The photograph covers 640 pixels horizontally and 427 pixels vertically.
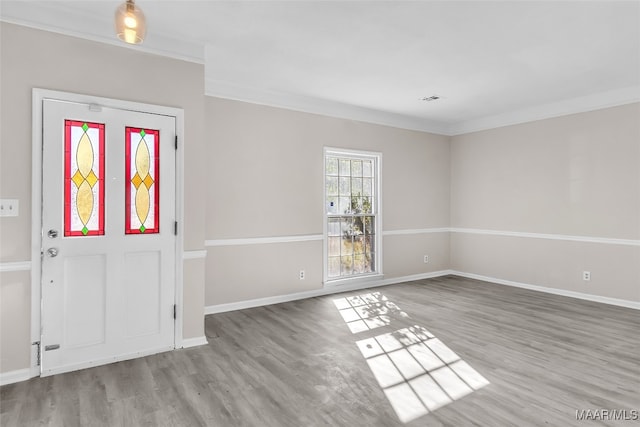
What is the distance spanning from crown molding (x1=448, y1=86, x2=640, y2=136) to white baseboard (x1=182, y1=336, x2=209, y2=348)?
5.53 metres

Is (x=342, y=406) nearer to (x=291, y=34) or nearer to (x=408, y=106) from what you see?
(x=291, y=34)

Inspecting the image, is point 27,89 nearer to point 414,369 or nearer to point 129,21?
point 129,21

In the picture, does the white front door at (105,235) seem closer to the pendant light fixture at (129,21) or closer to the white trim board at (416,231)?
the pendant light fixture at (129,21)

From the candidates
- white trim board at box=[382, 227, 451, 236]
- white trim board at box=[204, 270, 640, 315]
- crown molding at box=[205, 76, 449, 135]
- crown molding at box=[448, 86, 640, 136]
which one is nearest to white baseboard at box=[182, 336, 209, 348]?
white trim board at box=[204, 270, 640, 315]

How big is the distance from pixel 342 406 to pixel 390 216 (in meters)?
4.08

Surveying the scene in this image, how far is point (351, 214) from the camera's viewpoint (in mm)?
5793

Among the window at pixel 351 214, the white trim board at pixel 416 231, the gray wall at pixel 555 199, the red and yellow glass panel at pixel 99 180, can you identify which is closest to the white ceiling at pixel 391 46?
the gray wall at pixel 555 199

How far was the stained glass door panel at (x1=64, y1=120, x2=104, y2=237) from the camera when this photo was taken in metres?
2.93

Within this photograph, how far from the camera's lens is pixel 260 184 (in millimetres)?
4844

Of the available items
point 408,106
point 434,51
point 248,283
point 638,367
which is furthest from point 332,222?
point 638,367

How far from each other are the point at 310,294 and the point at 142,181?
287 cm

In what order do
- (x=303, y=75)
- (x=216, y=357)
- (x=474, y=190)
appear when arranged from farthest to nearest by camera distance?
(x=474, y=190) → (x=303, y=75) → (x=216, y=357)

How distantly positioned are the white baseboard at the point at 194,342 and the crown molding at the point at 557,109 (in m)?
5.53

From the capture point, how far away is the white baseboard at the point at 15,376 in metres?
2.70
